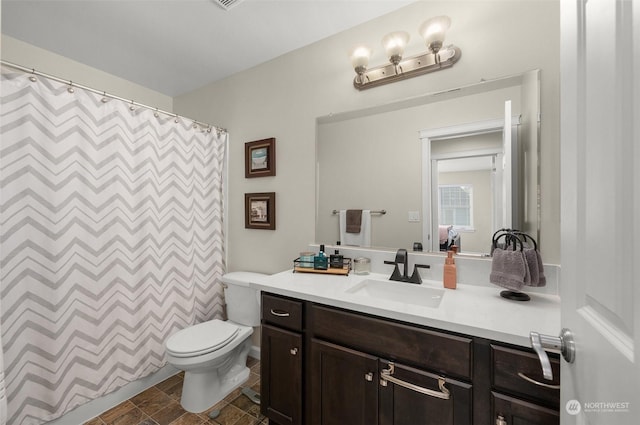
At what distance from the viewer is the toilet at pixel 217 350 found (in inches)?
61.9

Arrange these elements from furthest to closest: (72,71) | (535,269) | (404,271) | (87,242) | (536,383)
Result: (72,71)
(87,242)
(404,271)
(535,269)
(536,383)

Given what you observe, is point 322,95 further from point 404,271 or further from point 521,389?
point 521,389

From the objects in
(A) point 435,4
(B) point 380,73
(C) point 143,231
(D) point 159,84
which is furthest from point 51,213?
(A) point 435,4

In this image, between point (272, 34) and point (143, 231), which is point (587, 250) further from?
point (143, 231)

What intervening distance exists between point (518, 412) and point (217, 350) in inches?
59.6

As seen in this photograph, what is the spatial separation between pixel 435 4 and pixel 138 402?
121 inches

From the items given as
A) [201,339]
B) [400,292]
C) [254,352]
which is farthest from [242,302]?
[400,292]

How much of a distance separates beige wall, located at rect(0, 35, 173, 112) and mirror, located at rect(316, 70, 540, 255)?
1.93m

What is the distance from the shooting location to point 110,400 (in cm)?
170

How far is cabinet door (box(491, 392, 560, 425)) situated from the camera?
0.79 m

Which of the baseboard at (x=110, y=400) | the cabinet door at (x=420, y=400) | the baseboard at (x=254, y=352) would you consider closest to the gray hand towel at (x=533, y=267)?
the cabinet door at (x=420, y=400)

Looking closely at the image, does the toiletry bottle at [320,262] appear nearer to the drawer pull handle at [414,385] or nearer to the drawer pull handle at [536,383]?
the drawer pull handle at [414,385]

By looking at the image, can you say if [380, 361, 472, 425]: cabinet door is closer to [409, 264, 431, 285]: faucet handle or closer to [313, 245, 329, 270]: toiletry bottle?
[409, 264, 431, 285]: faucet handle

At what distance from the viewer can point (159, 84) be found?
2.56m
